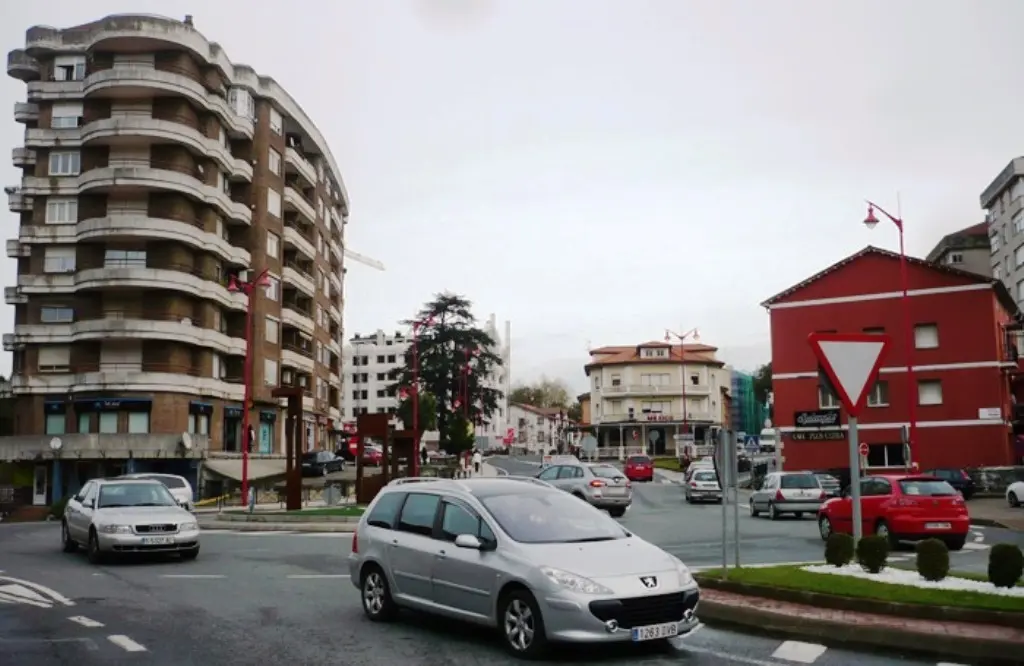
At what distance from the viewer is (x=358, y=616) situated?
11328 mm

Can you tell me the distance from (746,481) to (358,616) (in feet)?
165

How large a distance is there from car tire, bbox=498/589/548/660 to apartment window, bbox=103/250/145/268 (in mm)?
49991

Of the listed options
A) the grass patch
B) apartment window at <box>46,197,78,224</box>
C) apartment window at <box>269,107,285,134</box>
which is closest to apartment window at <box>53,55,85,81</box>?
apartment window at <box>46,197,78,224</box>

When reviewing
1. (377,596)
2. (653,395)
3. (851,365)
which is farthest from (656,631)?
(653,395)

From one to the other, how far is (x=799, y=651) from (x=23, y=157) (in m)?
59.8

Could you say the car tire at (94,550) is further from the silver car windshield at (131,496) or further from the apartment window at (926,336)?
the apartment window at (926,336)

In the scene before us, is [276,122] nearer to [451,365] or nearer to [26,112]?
[26,112]

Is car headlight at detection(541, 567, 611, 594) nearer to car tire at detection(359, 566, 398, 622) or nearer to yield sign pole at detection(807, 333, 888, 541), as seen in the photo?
car tire at detection(359, 566, 398, 622)

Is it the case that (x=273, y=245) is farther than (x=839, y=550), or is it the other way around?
(x=273, y=245)

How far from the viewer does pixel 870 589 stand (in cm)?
1080

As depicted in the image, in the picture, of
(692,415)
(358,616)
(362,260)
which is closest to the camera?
(358,616)

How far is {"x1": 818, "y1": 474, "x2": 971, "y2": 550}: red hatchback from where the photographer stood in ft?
62.9

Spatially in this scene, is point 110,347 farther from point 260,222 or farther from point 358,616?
point 358,616

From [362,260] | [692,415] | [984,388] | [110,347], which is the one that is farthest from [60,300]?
[362,260]
